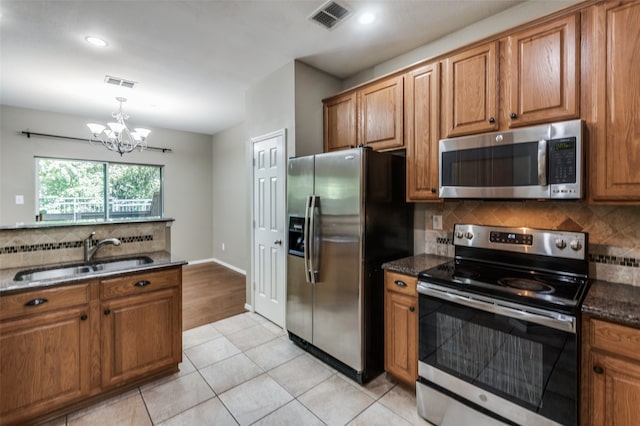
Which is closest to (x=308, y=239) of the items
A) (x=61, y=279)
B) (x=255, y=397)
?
(x=255, y=397)

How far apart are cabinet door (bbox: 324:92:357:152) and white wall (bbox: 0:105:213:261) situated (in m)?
3.40

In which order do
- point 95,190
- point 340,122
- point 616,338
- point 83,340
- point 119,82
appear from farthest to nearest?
point 95,190, point 119,82, point 340,122, point 83,340, point 616,338

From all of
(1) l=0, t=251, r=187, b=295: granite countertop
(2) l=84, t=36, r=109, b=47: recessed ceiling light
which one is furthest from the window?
(1) l=0, t=251, r=187, b=295: granite countertop

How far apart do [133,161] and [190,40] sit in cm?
371

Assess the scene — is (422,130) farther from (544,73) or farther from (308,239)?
(308,239)

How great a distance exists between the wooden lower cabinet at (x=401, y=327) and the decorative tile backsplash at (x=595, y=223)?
2.61 ft

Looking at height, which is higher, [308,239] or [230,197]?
[230,197]

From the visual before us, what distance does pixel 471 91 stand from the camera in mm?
2006

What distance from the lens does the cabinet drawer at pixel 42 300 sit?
1.69 m

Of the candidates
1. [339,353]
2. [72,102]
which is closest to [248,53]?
[339,353]

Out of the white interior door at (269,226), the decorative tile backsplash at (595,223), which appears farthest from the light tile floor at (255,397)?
the decorative tile backsplash at (595,223)

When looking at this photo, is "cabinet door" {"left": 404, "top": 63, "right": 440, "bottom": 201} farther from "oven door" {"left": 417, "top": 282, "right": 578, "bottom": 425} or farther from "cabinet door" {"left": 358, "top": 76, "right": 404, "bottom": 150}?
"oven door" {"left": 417, "top": 282, "right": 578, "bottom": 425}

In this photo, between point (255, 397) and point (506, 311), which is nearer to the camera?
point (506, 311)

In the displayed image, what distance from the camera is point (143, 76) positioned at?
330 centimetres
